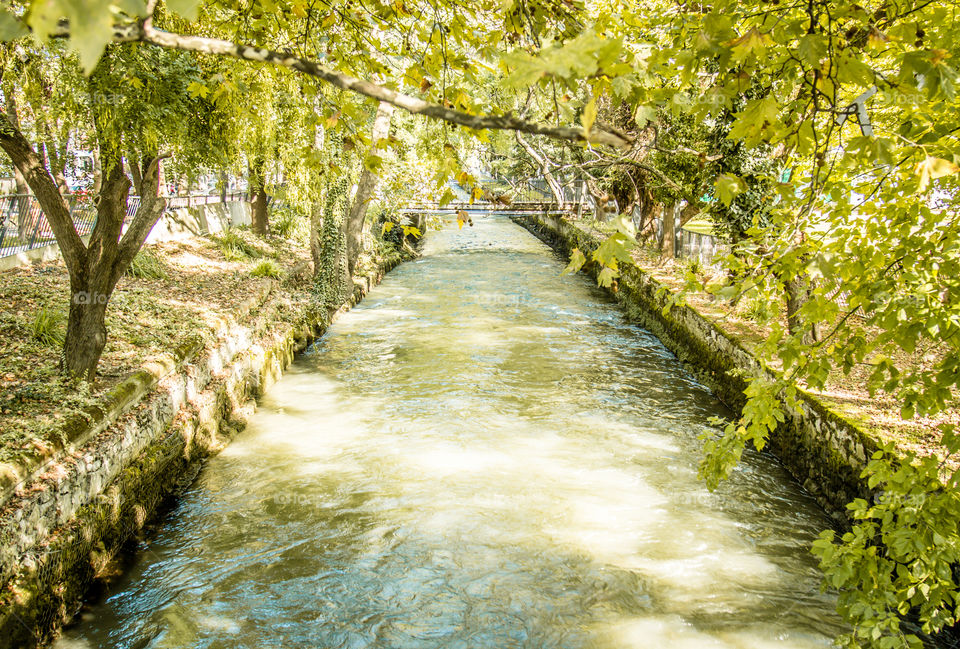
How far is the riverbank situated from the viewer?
4.44 m

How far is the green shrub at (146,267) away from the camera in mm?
11156

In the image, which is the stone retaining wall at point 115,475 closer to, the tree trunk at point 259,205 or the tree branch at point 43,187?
the tree branch at point 43,187

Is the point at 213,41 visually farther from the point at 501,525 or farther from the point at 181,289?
the point at 181,289

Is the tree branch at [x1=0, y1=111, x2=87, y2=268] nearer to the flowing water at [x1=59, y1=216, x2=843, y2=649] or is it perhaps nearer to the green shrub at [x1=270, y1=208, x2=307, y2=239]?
the flowing water at [x1=59, y1=216, x2=843, y2=649]

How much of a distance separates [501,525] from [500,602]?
42.9 inches

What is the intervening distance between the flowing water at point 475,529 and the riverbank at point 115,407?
1.18ft

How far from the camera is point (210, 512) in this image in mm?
6285

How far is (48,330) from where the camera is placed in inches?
287

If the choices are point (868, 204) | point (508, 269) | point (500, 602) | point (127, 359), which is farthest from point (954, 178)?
point (508, 269)

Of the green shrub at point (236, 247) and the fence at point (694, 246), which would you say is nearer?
the green shrub at point (236, 247)

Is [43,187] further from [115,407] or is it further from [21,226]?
[21,226]

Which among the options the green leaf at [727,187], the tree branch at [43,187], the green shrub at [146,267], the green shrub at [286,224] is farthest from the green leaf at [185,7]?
the green shrub at [286,224]

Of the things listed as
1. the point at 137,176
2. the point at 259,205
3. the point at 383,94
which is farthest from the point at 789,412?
the point at 259,205

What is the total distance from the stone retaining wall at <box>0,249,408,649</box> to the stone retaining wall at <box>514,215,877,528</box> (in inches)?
176
